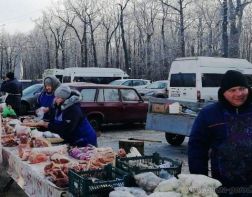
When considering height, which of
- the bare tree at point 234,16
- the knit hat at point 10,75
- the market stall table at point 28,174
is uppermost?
the bare tree at point 234,16

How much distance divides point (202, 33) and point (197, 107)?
5302 cm

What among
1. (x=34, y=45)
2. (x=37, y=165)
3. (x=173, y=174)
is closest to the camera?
(x=173, y=174)

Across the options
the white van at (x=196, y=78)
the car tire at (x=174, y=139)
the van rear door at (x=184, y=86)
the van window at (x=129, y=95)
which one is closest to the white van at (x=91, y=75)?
the van rear door at (x=184, y=86)

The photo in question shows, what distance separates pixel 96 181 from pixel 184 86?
48.1 ft

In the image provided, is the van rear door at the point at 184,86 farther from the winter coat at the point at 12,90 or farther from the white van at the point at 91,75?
the white van at the point at 91,75

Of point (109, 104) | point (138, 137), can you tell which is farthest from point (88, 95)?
point (138, 137)

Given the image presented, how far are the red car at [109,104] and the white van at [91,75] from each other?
1583cm

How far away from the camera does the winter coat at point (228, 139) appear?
11.5 ft

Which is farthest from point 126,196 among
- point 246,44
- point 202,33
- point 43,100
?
point 246,44

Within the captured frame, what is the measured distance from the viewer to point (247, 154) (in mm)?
3508

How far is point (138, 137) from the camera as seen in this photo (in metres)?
14.2

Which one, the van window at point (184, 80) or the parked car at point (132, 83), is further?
the parked car at point (132, 83)

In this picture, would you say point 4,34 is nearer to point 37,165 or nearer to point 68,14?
point 68,14

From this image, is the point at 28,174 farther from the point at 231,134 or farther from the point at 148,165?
the point at 231,134
